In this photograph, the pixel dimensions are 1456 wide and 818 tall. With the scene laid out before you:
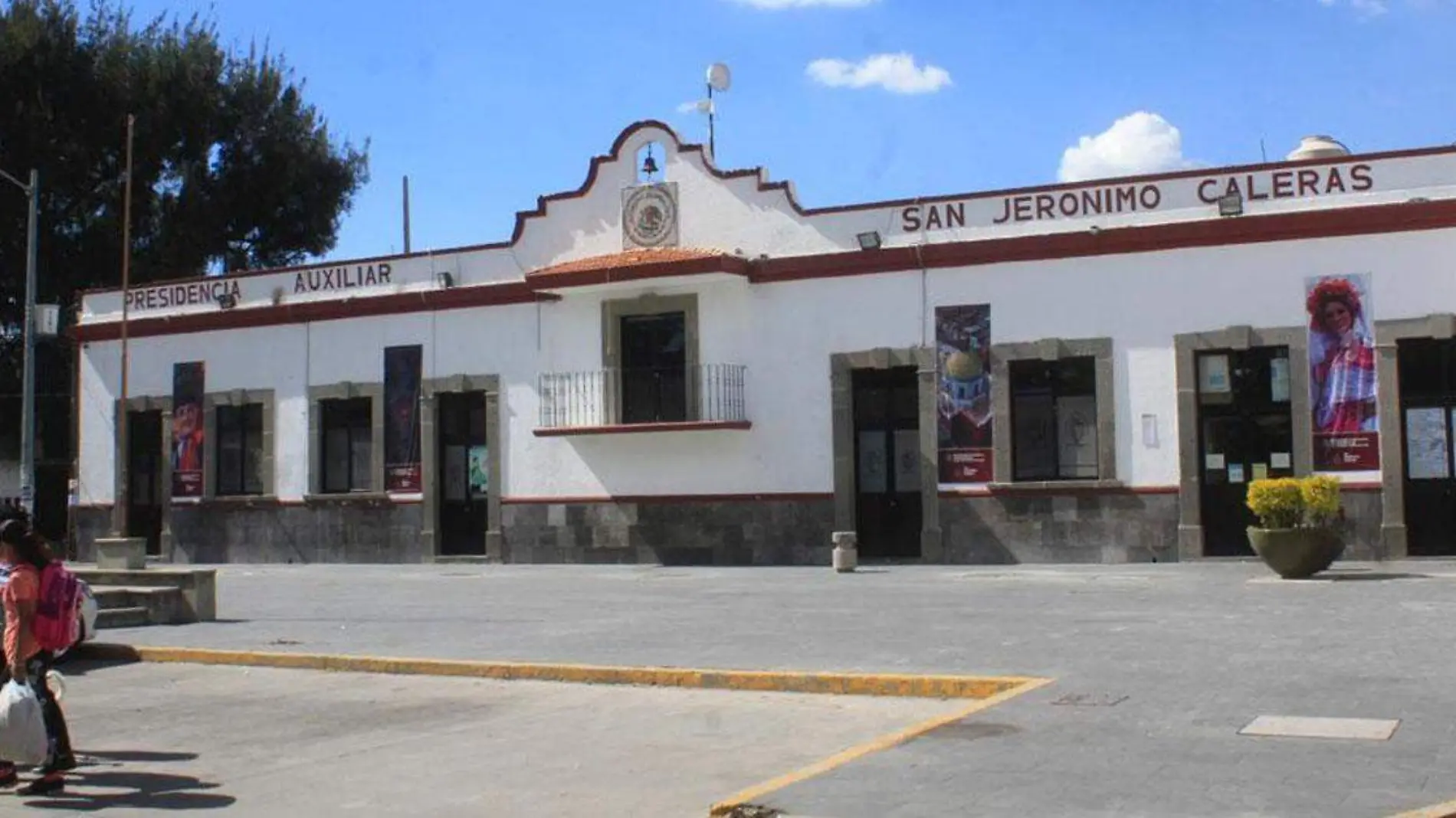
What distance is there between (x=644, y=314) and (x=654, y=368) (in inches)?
42.4

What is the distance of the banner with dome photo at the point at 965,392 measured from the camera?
80.8 feet

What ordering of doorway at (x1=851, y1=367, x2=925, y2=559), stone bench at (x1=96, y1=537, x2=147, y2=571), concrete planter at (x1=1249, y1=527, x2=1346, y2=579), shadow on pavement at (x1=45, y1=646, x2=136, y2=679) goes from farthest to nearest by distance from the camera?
1. doorway at (x1=851, y1=367, x2=925, y2=559)
2. stone bench at (x1=96, y1=537, x2=147, y2=571)
3. concrete planter at (x1=1249, y1=527, x2=1346, y2=579)
4. shadow on pavement at (x1=45, y1=646, x2=136, y2=679)

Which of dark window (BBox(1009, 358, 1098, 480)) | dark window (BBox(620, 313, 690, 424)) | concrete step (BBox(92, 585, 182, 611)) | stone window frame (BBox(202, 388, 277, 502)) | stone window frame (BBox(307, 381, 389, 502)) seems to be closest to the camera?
concrete step (BBox(92, 585, 182, 611))

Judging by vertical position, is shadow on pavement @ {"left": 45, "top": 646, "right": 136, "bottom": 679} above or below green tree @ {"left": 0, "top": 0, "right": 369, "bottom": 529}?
below

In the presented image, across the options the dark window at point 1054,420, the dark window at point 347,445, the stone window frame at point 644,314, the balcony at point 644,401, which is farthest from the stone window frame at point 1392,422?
the dark window at point 347,445

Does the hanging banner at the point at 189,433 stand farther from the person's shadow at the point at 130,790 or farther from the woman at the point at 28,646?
the woman at the point at 28,646

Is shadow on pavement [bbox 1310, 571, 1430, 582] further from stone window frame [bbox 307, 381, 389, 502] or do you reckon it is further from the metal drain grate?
stone window frame [bbox 307, 381, 389, 502]

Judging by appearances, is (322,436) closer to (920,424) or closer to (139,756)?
(920,424)

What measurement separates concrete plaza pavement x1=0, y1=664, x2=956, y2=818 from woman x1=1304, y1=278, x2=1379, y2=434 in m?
13.9

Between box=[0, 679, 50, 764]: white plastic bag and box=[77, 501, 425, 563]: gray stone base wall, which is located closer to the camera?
box=[0, 679, 50, 764]: white plastic bag

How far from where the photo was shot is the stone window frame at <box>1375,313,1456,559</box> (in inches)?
859

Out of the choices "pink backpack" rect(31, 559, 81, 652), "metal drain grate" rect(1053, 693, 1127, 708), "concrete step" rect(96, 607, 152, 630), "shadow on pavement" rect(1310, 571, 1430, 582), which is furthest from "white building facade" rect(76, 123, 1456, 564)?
"pink backpack" rect(31, 559, 81, 652)

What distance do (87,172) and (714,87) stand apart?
21.2 metres

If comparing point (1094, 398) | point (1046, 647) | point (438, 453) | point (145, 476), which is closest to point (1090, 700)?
point (1046, 647)
